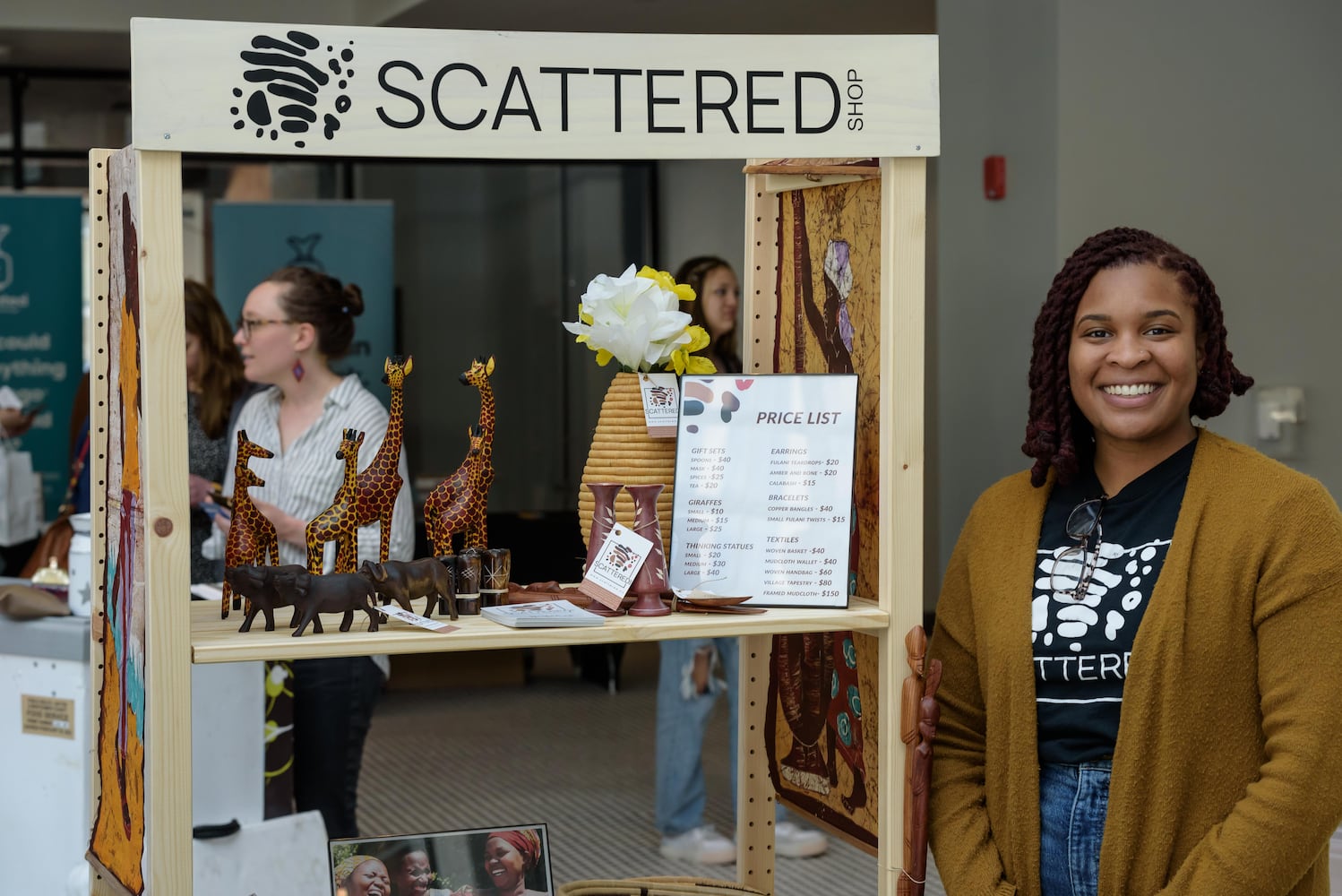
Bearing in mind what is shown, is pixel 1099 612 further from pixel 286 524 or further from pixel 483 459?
pixel 286 524

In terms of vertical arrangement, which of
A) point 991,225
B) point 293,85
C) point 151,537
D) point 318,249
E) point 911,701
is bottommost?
point 911,701

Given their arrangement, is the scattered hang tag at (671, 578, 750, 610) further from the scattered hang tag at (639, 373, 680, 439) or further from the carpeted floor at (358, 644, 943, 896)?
the carpeted floor at (358, 644, 943, 896)

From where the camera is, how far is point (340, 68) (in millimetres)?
1451

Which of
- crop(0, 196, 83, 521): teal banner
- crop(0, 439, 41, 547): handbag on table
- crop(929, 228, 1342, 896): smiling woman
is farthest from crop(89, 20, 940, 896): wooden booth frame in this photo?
crop(0, 196, 83, 521): teal banner

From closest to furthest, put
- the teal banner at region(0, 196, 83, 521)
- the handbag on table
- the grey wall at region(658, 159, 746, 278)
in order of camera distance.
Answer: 1. the handbag on table
2. the teal banner at region(0, 196, 83, 521)
3. the grey wall at region(658, 159, 746, 278)

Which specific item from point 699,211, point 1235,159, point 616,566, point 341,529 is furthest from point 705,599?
point 699,211

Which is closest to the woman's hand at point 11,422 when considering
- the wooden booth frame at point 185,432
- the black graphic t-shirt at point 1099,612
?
the wooden booth frame at point 185,432

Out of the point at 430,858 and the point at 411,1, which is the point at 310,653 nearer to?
the point at 430,858

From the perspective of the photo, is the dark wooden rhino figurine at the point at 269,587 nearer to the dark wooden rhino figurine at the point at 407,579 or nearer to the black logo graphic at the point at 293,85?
the dark wooden rhino figurine at the point at 407,579

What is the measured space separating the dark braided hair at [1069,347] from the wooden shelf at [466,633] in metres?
0.29

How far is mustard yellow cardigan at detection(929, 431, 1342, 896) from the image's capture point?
4.87ft

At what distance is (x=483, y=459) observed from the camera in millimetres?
1738

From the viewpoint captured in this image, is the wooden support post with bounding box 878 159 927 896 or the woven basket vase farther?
the woven basket vase

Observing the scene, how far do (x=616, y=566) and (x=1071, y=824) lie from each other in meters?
0.59
